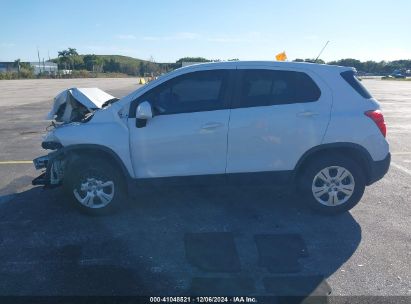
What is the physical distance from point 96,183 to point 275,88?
8.34ft

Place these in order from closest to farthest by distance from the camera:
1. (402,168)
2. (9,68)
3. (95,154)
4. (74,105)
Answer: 1. (95,154)
2. (74,105)
3. (402,168)
4. (9,68)

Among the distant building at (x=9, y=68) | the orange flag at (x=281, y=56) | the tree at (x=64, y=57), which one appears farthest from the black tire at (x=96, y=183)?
the tree at (x=64, y=57)

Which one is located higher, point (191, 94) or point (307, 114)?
point (191, 94)

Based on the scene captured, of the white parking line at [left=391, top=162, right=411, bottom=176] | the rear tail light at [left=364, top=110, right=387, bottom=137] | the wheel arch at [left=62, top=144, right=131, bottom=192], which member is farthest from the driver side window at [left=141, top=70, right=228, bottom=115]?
the white parking line at [left=391, top=162, right=411, bottom=176]

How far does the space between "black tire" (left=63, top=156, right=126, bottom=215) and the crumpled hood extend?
1.11 m

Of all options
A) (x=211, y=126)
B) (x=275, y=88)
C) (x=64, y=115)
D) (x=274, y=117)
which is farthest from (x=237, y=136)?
(x=64, y=115)

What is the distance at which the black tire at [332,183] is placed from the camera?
468 centimetres

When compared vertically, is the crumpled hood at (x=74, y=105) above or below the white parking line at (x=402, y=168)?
above

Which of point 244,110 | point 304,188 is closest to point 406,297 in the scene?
point 304,188

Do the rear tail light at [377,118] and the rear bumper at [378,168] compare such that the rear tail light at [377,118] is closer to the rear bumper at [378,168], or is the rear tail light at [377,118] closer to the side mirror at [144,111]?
the rear bumper at [378,168]

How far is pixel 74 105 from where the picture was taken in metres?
5.66

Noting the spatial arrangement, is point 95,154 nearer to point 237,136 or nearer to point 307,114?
point 237,136

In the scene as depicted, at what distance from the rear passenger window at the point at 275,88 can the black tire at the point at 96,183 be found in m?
1.85

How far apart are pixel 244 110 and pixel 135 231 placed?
6.39ft
